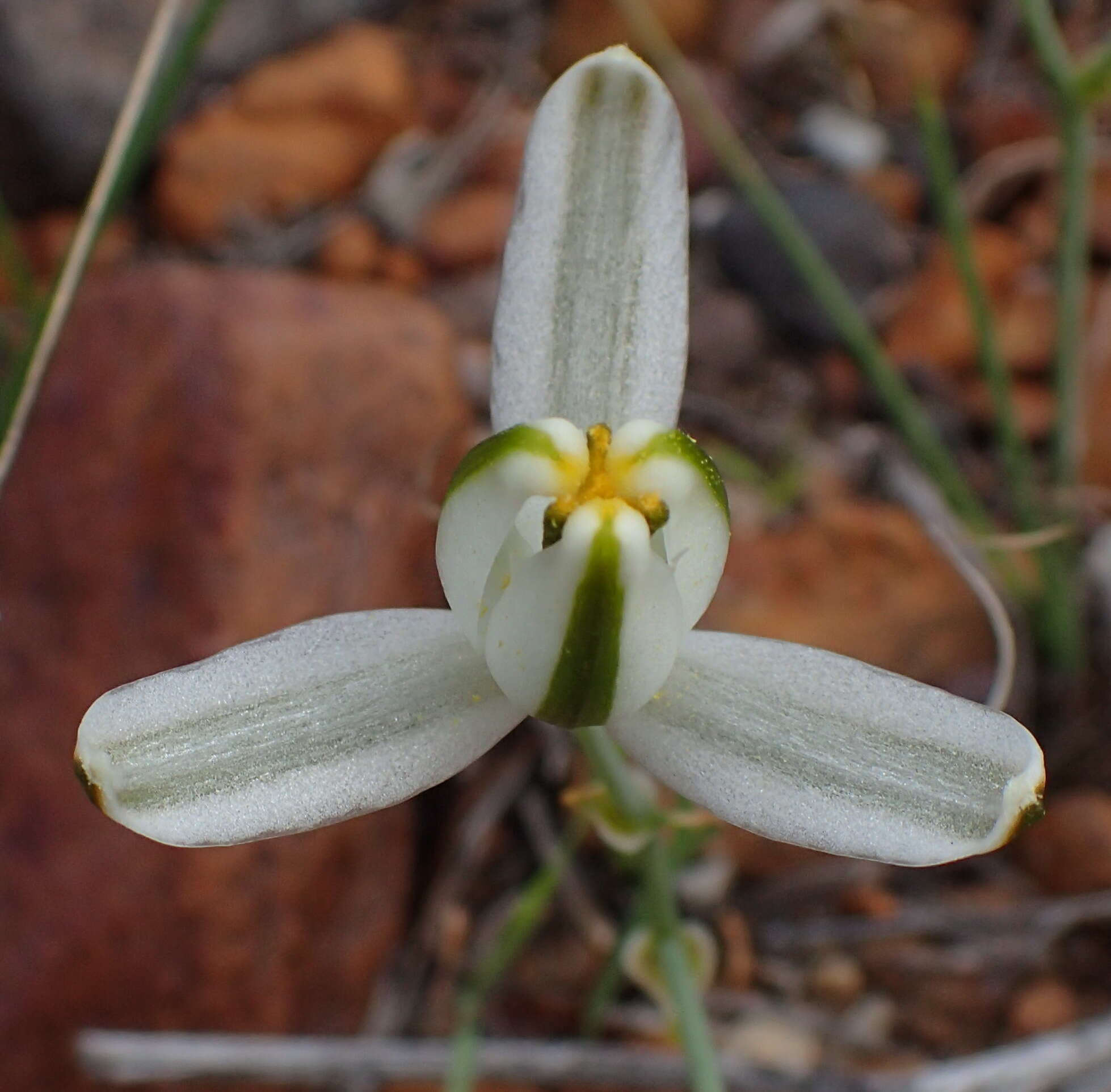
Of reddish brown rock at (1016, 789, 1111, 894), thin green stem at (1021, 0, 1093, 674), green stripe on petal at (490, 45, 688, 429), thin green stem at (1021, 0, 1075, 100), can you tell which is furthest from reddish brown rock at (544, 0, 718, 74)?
green stripe on petal at (490, 45, 688, 429)

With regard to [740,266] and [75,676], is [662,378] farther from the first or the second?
[740,266]

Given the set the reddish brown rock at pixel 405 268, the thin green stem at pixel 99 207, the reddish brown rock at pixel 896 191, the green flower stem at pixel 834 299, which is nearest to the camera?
the thin green stem at pixel 99 207

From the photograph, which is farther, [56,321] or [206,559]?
[206,559]

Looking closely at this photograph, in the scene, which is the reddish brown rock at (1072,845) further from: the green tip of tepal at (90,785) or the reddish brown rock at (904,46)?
the reddish brown rock at (904,46)

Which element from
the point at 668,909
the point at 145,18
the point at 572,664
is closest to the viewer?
the point at 572,664

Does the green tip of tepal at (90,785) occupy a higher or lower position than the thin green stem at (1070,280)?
lower

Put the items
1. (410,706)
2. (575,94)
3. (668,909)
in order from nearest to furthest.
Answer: (410,706)
(575,94)
(668,909)

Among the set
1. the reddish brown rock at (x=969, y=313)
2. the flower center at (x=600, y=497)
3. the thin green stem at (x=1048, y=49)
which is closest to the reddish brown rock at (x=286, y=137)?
the reddish brown rock at (x=969, y=313)

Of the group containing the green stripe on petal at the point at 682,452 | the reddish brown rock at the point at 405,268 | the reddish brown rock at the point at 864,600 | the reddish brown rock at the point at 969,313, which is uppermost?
the reddish brown rock at the point at 405,268

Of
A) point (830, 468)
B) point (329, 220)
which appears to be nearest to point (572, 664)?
point (830, 468)
